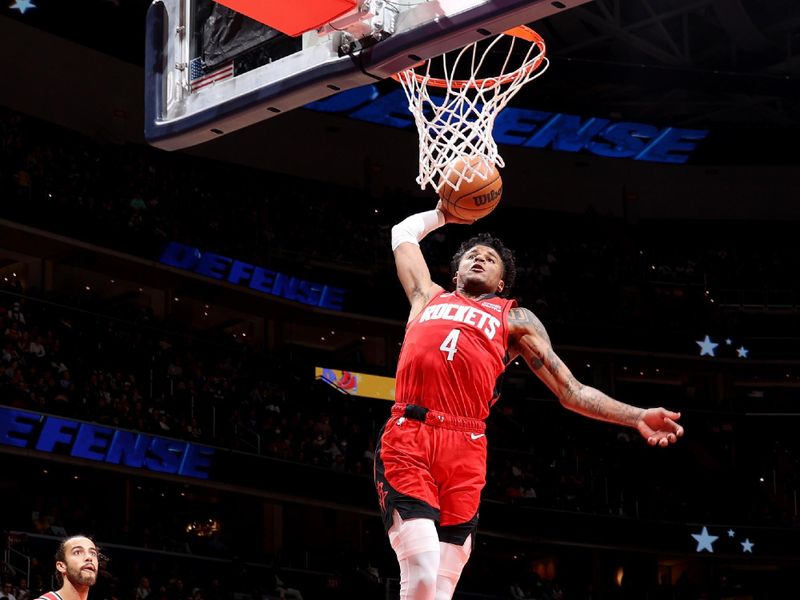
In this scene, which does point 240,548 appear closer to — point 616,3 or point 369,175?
point 369,175

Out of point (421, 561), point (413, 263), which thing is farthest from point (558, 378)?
point (421, 561)

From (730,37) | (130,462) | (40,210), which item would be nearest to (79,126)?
(40,210)

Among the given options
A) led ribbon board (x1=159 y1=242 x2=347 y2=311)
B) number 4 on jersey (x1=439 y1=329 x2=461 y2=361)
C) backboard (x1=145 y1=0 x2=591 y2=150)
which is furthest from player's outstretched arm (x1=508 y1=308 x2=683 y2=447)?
led ribbon board (x1=159 y1=242 x2=347 y2=311)

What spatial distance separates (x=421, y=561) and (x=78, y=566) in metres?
2.27

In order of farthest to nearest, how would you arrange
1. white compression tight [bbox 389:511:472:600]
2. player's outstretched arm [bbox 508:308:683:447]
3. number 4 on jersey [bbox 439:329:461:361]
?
number 4 on jersey [bbox 439:329:461:361] → player's outstretched arm [bbox 508:308:683:447] → white compression tight [bbox 389:511:472:600]

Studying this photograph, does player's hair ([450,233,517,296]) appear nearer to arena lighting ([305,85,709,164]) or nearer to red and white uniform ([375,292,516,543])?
red and white uniform ([375,292,516,543])

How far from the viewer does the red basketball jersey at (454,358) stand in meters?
6.39

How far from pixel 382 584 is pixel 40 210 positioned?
28.8 ft

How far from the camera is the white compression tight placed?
5961 millimetres

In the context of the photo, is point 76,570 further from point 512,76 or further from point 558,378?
point 512,76

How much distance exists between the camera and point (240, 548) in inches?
1045

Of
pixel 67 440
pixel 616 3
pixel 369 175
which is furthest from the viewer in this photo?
pixel 369 175

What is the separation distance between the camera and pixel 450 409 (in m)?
6.39

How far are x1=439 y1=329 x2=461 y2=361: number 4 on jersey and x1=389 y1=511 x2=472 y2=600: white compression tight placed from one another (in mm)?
847
